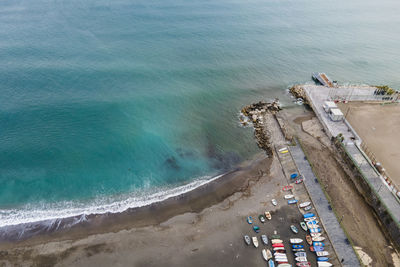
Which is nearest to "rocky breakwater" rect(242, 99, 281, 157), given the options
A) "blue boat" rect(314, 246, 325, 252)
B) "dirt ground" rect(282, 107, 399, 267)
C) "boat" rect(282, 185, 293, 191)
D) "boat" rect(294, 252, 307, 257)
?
"dirt ground" rect(282, 107, 399, 267)

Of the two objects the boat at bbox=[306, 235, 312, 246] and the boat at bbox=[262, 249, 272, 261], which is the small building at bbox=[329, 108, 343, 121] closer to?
the boat at bbox=[306, 235, 312, 246]

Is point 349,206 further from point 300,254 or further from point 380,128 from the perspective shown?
point 380,128

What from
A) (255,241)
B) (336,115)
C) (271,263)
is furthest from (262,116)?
(271,263)

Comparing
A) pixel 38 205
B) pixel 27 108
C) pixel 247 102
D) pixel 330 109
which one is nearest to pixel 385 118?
pixel 330 109

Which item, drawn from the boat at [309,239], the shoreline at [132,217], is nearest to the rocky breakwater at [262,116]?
the shoreline at [132,217]

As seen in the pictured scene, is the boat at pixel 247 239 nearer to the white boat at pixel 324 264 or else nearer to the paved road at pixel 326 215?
the white boat at pixel 324 264

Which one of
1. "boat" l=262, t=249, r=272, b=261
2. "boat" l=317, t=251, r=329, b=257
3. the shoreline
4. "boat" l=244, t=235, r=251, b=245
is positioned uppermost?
the shoreline
